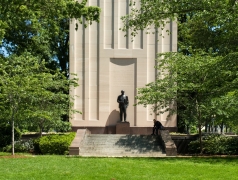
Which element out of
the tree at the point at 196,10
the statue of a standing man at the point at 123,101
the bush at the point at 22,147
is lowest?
the bush at the point at 22,147

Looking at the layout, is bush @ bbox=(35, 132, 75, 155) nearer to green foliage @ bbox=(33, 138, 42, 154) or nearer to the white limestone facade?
green foliage @ bbox=(33, 138, 42, 154)

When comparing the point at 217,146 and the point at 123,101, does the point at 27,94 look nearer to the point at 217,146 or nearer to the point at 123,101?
the point at 217,146

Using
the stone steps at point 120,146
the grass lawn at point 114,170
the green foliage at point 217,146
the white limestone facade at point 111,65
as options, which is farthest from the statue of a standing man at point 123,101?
the grass lawn at point 114,170

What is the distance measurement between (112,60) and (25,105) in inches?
404

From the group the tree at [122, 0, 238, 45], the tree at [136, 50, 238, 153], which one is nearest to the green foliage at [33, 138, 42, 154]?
the tree at [136, 50, 238, 153]

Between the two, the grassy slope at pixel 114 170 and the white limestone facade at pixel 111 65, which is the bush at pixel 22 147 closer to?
the white limestone facade at pixel 111 65

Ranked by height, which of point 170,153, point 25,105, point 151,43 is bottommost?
point 170,153

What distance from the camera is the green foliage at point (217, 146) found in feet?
64.5

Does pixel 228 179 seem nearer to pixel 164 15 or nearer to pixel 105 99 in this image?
pixel 164 15

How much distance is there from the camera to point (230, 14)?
1309 centimetres

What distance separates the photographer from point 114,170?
12.4 meters

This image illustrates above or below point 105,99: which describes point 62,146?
below

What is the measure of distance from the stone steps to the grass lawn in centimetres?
532

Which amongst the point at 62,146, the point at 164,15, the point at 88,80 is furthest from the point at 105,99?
the point at 164,15
